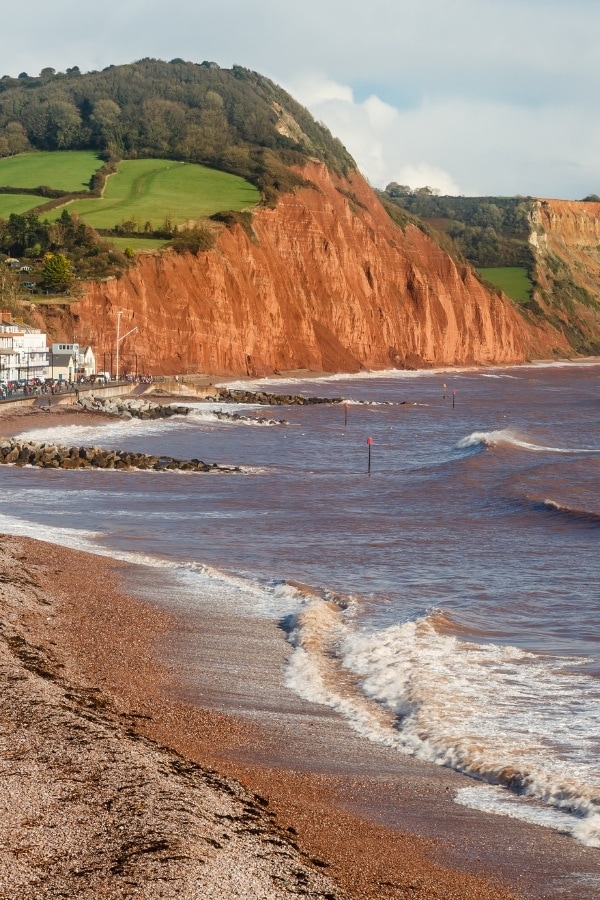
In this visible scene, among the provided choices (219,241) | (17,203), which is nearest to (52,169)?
(17,203)

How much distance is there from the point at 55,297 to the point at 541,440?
154 feet

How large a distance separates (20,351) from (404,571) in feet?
185

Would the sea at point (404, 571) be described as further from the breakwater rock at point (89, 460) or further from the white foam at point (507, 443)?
the breakwater rock at point (89, 460)

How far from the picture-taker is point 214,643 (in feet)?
52.4

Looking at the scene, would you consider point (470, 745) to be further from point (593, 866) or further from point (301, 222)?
point (301, 222)

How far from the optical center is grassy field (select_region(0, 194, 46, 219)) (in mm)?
110750

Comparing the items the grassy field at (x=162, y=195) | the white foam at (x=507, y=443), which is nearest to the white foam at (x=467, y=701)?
the white foam at (x=507, y=443)

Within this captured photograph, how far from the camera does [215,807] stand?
30.5 feet

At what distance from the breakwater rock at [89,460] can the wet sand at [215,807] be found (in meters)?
25.8

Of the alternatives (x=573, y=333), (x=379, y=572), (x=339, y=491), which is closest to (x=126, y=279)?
(x=339, y=491)

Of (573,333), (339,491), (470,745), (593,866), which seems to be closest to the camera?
(593,866)

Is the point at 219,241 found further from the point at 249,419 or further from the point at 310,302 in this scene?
the point at 249,419

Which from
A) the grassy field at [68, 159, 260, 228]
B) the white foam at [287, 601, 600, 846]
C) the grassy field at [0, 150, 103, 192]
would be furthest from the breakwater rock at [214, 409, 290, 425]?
the grassy field at [0, 150, 103, 192]

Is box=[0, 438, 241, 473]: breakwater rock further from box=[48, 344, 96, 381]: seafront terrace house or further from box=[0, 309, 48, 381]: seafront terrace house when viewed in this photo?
box=[48, 344, 96, 381]: seafront terrace house
